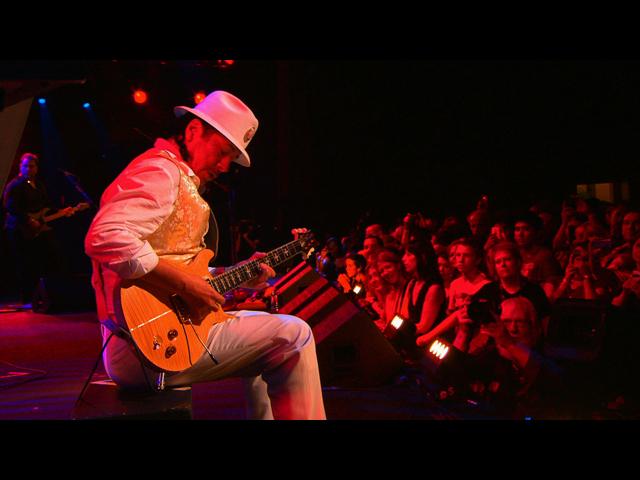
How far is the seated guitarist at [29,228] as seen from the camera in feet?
31.6

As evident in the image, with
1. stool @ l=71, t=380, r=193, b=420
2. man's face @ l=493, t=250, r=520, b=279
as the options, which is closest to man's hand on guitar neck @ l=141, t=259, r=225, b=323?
stool @ l=71, t=380, r=193, b=420

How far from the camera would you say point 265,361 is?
116 inches

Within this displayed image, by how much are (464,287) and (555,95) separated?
5.68 meters

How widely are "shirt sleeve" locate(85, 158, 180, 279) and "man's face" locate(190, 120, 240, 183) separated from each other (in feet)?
0.95

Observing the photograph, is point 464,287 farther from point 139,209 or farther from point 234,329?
point 139,209

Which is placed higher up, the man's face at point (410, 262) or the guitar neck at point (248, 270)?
the guitar neck at point (248, 270)

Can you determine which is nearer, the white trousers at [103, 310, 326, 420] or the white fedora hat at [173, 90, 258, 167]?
the white trousers at [103, 310, 326, 420]

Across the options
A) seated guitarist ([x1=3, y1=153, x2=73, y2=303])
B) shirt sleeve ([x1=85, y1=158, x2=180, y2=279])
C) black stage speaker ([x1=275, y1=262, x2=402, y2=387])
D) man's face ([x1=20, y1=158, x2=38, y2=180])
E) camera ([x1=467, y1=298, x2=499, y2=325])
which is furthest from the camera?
seated guitarist ([x1=3, y1=153, x2=73, y2=303])

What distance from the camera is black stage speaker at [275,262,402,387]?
16.4 ft

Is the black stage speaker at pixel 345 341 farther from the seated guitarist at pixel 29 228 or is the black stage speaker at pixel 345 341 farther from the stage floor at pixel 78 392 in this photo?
the seated guitarist at pixel 29 228

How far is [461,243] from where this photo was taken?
4.87 meters

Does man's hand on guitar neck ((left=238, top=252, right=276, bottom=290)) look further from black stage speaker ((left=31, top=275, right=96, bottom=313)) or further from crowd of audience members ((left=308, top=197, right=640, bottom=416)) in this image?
black stage speaker ((left=31, top=275, right=96, bottom=313))

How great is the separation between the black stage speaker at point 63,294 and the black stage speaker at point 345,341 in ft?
16.4

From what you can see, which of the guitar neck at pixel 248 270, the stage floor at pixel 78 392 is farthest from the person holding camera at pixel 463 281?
the guitar neck at pixel 248 270
